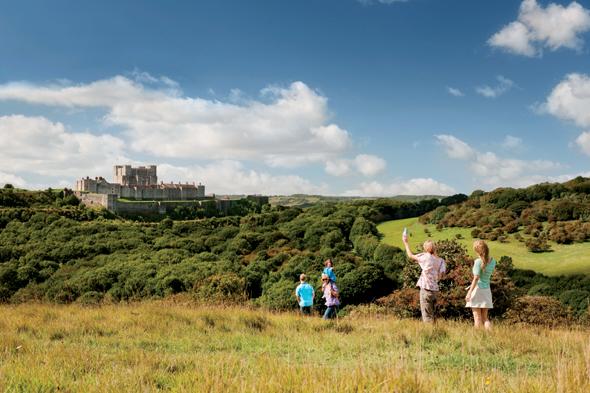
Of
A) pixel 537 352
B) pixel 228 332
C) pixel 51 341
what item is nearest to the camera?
pixel 537 352

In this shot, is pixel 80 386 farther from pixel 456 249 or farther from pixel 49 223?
pixel 49 223

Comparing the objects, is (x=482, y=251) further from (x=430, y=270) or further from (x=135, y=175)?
(x=135, y=175)

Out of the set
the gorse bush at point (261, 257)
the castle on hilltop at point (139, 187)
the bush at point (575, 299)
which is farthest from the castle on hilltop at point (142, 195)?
the bush at point (575, 299)

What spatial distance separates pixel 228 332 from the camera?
8055mm

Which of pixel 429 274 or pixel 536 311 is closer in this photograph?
pixel 429 274

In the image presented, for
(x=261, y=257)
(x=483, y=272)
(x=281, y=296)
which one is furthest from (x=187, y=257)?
(x=483, y=272)

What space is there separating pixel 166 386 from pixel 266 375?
896 mm

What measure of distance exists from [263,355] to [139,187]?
460 ft

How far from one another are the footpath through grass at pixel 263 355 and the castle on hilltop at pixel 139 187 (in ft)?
391

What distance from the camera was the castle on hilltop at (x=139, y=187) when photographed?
13338 centimetres

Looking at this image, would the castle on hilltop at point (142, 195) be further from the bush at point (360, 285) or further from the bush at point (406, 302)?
the bush at point (406, 302)

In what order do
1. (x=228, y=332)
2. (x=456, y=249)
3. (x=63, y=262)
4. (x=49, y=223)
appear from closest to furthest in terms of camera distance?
(x=228, y=332) < (x=456, y=249) < (x=63, y=262) < (x=49, y=223)

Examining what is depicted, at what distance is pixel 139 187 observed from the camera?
455ft

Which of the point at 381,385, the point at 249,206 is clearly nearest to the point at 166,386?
the point at 381,385
